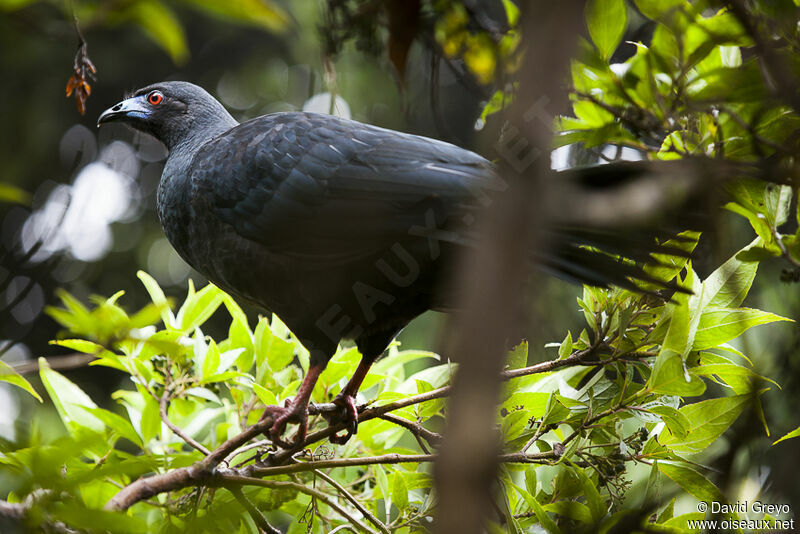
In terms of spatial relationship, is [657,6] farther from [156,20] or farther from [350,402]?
[350,402]

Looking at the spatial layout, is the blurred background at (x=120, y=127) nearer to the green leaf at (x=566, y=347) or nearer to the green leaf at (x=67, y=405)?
Result: the green leaf at (x=67, y=405)

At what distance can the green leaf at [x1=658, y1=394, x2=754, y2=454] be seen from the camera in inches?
74.6

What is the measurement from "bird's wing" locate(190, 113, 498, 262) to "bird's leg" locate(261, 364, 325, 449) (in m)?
0.45

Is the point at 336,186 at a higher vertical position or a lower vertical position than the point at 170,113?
lower

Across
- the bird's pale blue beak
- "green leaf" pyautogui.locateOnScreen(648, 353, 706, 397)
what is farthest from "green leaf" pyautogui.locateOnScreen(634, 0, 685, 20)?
the bird's pale blue beak

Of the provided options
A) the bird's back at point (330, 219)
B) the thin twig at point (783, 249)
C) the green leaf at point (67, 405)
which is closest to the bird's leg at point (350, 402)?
the bird's back at point (330, 219)

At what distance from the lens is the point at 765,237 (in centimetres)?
180

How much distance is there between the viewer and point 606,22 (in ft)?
5.90

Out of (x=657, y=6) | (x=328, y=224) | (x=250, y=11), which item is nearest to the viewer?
(x=250, y=11)

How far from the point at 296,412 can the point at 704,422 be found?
1.25m

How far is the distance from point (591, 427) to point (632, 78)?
3.03 ft

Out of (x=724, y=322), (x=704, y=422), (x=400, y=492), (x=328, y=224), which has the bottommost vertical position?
(x=400, y=492)

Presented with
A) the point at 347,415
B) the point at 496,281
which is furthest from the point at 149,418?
the point at 496,281

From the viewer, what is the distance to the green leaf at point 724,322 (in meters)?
1.89
